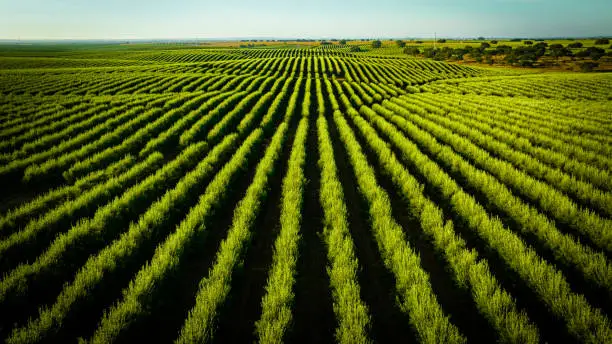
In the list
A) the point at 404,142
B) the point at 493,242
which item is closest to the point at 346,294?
the point at 493,242

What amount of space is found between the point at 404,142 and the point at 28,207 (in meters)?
11.1

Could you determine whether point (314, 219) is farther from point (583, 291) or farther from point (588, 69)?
point (588, 69)

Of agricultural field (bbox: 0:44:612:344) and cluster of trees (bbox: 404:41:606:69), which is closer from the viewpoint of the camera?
agricultural field (bbox: 0:44:612:344)

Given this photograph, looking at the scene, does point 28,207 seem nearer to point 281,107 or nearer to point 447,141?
point 447,141

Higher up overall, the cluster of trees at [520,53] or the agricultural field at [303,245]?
the cluster of trees at [520,53]

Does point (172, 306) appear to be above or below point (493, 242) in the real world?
below

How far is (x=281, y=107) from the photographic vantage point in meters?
20.0

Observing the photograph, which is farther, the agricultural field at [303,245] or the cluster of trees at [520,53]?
→ the cluster of trees at [520,53]

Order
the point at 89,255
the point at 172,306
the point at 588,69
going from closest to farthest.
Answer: the point at 172,306
the point at 89,255
the point at 588,69

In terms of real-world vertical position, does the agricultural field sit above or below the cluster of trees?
below

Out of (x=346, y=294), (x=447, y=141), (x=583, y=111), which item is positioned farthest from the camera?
(x=583, y=111)

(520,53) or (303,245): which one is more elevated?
(520,53)

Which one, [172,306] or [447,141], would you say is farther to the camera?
[447,141]

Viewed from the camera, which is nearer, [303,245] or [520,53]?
[303,245]
